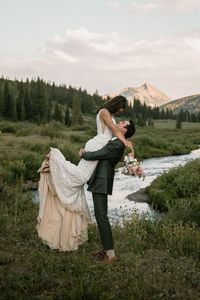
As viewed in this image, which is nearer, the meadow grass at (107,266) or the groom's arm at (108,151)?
the meadow grass at (107,266)

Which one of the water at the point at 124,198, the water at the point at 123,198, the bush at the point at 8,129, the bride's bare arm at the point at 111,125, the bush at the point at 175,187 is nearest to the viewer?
the bride's bare arm at the point at 111,125

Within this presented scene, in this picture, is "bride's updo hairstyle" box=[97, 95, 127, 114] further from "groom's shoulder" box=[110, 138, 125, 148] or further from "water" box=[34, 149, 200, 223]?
"water" box=[34, 149, 200, 223]

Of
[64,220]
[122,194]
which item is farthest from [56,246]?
Answer: [122,194]

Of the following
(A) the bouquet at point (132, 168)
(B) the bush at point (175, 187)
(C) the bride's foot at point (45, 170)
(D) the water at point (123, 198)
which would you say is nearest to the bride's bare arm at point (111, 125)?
(A) the bouquet at point (132, 168)

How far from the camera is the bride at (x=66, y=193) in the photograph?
7.36 metres

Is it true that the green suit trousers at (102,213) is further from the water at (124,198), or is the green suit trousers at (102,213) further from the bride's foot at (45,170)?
the water at (124,198)

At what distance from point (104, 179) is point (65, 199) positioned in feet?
2.54

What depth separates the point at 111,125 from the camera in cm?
717

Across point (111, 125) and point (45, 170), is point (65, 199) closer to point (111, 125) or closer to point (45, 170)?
point (45, 170)

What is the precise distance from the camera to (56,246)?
25.2 ft

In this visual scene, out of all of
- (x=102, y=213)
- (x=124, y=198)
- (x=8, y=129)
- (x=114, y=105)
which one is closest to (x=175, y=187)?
(x=124, y=198)

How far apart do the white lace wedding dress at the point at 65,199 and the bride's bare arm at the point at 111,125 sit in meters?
0.15

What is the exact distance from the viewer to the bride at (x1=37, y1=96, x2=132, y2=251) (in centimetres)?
736

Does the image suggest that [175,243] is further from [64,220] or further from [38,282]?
[38,282]
